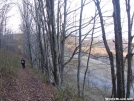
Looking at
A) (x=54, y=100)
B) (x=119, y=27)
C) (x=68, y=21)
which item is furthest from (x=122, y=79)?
(x=68, y=21)

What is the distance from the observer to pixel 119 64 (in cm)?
517

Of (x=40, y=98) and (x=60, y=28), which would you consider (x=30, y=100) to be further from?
(x=60, y=28)

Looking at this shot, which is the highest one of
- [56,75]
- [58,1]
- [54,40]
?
[58,1]

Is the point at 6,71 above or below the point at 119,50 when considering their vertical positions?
below

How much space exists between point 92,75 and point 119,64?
3421 cm

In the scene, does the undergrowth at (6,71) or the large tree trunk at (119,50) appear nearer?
the large tree trunk at (119,50)

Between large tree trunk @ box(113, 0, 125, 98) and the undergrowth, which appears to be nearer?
large tree trunk @ box(113, 0, 125, 98)

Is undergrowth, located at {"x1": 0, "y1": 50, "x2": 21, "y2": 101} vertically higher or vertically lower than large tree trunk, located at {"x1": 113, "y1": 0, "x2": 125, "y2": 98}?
lower

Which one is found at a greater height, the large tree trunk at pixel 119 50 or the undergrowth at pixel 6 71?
the large tree trunk at pixel 119 50

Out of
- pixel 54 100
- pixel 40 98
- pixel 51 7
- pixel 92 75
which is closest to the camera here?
pixel 54 100

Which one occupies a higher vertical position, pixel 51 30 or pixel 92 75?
pixel 51 30

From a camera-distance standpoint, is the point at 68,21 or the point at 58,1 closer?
the point at 58,1

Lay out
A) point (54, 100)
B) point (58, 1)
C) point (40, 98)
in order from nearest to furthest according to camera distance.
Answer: point (54, 100) → point (40, 98) → point (58, 1)

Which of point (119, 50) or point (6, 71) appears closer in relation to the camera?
point (119, 50)
